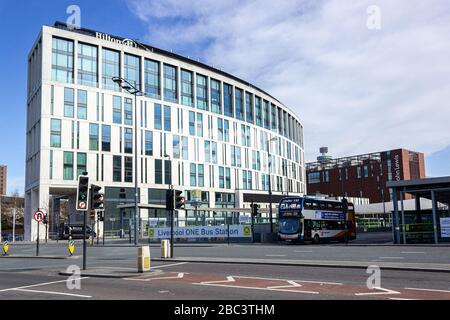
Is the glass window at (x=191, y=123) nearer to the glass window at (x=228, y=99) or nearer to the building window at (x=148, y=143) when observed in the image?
the glass window at (x=228, y=99)

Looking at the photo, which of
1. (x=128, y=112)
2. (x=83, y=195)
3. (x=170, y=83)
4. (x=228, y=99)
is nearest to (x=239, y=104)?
(x=228, y=99)

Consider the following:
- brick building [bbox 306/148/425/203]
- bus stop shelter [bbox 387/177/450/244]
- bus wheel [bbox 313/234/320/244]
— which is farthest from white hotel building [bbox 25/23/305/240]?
brick building [bbox 306/148/425/203]

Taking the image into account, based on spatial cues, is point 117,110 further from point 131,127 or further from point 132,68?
point 132,68

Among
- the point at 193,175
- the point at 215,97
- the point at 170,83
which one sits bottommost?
the point at 193,175

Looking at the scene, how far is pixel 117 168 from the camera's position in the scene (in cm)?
6975

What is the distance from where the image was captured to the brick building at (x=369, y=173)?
11744 cm

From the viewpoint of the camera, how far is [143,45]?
254 feet

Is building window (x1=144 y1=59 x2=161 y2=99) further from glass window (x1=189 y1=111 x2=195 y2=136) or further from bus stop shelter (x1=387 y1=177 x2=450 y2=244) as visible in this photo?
bus stop shelter (x1=387 y1=177 x2=450 y2=244)

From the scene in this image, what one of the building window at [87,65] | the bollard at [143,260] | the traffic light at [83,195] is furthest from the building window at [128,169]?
the bollard at [143,260]

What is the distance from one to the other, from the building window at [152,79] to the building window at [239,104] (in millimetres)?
18377

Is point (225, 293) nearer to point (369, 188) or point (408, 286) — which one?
point (408, 286)

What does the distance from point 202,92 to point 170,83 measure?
7.06 meters
